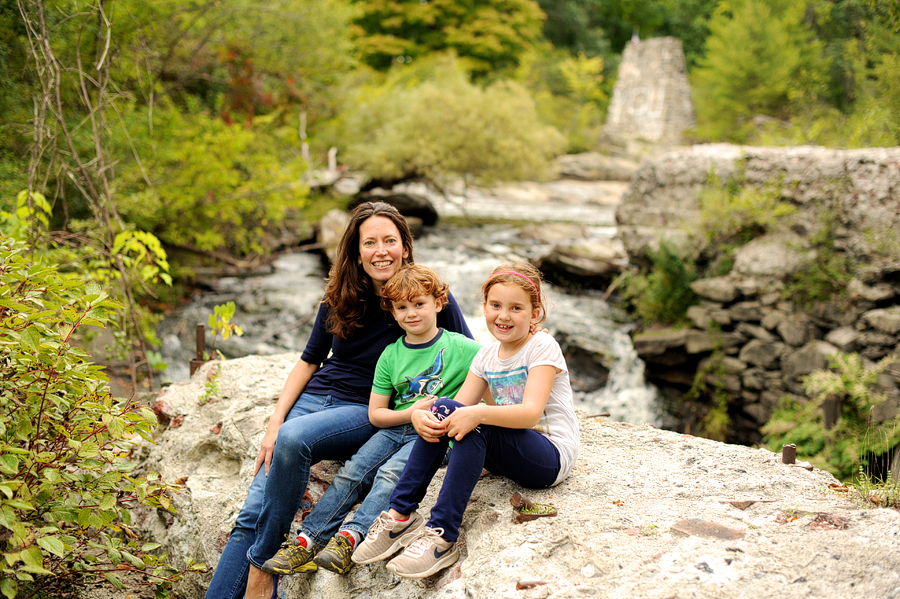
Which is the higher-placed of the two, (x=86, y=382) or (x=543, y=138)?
(x=543, y=138)

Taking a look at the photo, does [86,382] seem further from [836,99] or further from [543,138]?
[543,138]

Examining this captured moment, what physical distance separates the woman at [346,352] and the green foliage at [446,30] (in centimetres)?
2300

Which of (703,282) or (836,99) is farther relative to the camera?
(836,99)

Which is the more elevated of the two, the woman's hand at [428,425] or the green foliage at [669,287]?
the woman's hand at [428,425]

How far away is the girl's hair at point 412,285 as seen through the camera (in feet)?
8.23

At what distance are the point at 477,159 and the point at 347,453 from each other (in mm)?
11943

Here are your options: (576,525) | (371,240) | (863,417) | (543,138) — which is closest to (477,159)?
(543,138)

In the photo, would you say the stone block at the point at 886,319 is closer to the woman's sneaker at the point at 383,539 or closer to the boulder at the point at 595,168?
the woman's sneaker at the point at 383,539

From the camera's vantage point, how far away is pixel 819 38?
484 inches

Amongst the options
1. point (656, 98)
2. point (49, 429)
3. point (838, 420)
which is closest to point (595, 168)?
point (656, 98)

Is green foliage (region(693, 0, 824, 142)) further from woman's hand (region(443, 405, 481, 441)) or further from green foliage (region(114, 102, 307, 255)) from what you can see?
woman's hand (region(443, 405, 481, 441))

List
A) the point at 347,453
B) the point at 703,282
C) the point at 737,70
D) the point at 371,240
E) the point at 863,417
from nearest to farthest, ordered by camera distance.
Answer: the point at 347,453, the point at 371,240, the point at 863,417, the point at 703,282, the point at 737,70

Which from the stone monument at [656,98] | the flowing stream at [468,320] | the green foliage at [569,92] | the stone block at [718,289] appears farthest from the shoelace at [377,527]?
the stone monument at [656,98]

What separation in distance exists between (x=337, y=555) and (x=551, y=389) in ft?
3.36
